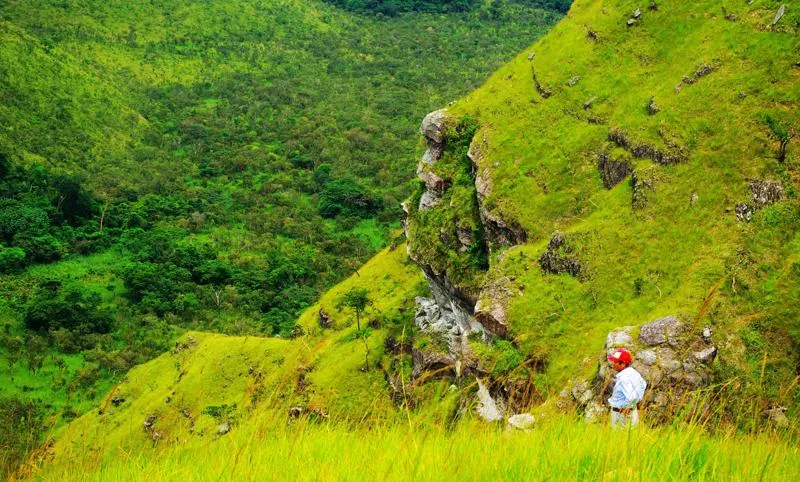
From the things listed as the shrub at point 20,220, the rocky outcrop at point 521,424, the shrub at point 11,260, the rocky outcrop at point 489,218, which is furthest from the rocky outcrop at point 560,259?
the shrub at point 20,220

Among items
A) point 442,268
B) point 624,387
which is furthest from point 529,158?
point 624,387

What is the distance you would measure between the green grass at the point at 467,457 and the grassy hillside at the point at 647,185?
1063 centimetres

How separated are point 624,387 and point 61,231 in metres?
88.0

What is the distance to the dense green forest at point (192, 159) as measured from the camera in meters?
67.3

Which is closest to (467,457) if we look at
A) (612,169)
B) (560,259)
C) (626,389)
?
(626,389)

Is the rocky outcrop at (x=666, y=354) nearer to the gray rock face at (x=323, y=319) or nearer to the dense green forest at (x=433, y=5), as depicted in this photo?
the gray rock face at (x=323, y=319)

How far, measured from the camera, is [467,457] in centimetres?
352

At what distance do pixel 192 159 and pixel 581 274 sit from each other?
102 metres

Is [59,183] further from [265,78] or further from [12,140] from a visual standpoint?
[265,78]

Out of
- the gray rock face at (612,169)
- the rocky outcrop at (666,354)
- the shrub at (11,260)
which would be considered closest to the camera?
the rocky outcrop at (666,354)

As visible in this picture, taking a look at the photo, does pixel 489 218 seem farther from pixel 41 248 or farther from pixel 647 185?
pixel 41 248

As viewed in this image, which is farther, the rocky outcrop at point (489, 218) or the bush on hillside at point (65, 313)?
the bush on hillside at point (65, 313)

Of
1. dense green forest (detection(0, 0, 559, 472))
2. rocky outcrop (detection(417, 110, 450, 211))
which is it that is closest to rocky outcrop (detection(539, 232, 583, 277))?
rocky outcrop (detection(417, 110, 450, 211))

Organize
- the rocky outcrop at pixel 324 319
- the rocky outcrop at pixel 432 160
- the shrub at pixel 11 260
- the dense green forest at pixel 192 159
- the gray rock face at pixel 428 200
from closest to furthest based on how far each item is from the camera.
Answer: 1. the rocky outcrop at pixel 432 160
2. the gray rock face at pixel 428 200
3. the rocky outcrop at pixel 324 319
4. the dense green forest at pixel 192 159
5. the shrub at pixel 11 260
